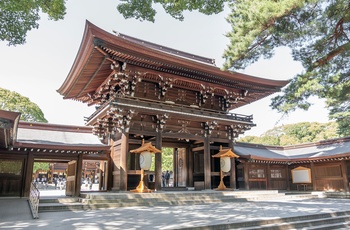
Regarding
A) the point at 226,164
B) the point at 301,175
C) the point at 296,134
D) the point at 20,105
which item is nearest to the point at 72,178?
the point at 226,164

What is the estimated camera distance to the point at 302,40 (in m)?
9.98

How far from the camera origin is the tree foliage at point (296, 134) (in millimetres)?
46537

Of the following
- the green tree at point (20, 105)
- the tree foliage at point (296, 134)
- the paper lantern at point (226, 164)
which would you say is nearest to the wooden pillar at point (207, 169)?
the paper lantern at point (226, 164)

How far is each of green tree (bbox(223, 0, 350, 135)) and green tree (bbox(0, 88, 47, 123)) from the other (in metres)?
28.0

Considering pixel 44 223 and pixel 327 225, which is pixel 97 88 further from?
pixel 327 225

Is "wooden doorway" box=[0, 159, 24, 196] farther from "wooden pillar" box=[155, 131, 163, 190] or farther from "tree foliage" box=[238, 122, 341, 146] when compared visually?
"tree foliage" box=[238, 122, 341, 146]

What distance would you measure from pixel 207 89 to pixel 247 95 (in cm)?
339

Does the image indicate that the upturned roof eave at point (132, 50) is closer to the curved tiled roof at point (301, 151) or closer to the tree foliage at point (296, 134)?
the curved tiled roof at point (301, 151)

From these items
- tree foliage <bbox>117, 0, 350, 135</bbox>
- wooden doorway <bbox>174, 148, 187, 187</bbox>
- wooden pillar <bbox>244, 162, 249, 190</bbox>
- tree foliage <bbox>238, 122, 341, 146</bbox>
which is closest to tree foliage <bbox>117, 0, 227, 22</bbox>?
tree foliage <bbox>117, 0, 350, 135</bbox>

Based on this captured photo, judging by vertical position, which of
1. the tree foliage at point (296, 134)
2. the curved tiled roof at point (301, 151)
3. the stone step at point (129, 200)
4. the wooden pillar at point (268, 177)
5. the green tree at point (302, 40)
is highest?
the tree foliage at point (296, 134)

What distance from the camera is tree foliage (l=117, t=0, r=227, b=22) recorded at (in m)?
7.98

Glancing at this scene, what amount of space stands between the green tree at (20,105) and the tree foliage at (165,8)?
26168 millimetres

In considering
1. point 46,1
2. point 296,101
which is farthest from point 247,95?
point 46,1

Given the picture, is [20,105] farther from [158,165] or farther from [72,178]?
[158,165]
